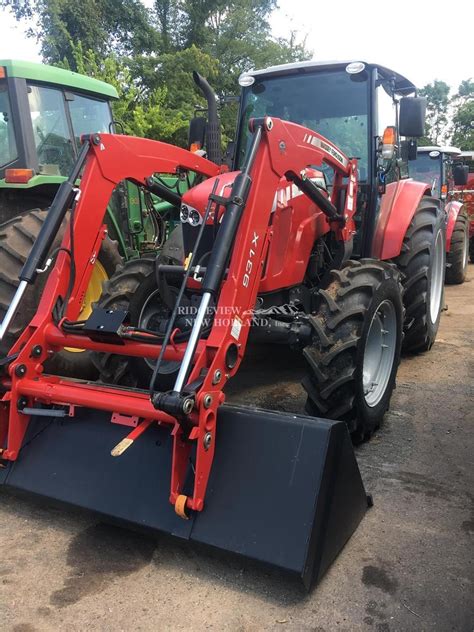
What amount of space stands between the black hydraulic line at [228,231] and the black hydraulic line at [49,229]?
984 millimetres

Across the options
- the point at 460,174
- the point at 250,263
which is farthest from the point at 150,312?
the point at 460,174

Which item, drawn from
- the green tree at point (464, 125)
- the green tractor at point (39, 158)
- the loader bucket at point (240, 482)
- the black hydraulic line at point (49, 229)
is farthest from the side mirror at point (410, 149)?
the green tree at point (464, 125)

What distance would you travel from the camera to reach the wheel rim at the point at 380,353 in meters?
3.69

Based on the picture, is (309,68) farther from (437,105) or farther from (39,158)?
(437,105)

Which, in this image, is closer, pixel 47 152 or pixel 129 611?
pixel 129 611

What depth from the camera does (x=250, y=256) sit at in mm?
2732

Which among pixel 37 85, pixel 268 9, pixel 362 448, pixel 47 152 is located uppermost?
pixel 268 9

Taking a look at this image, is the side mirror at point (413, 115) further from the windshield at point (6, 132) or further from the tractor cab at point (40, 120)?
the windshield at point (6, 132)

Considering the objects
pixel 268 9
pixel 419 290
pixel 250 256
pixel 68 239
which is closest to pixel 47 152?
pixel 68 239

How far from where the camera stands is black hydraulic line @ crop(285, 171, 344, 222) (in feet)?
10.4

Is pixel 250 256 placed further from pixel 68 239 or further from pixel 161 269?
pixel 68 239

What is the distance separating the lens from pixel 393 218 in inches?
184

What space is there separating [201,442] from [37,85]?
147 inches

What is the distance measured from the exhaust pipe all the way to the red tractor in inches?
1.6
